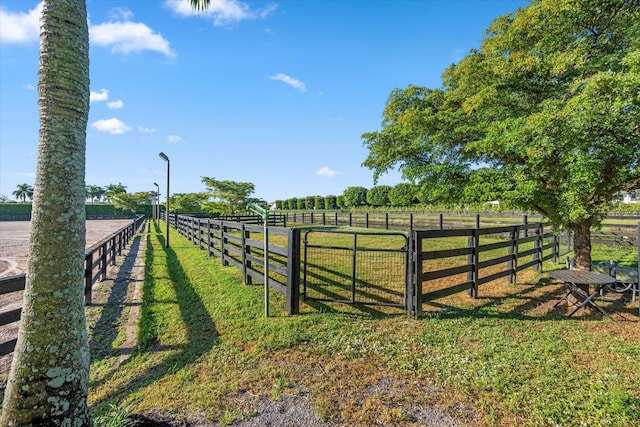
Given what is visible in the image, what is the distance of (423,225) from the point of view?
1748 centimetres

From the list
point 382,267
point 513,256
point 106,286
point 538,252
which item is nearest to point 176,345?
point 106,286

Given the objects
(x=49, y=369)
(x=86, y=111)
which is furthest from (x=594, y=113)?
(x=49, y=369)

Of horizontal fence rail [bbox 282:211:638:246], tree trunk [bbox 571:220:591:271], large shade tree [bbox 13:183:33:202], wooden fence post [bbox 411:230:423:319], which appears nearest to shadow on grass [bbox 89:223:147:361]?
wooden fence post [bbox 411:230:423:319]

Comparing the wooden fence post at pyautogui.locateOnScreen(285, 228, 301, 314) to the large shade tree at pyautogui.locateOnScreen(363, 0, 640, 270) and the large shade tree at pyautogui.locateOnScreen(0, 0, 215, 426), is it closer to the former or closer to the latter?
the large shade tree at pyautogui.locateOnScreen(0, 0, 215, 426)

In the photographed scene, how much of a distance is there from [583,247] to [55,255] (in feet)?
25.5

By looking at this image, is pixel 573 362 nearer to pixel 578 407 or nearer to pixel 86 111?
pixel 578 407

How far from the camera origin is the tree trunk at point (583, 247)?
19.1ft

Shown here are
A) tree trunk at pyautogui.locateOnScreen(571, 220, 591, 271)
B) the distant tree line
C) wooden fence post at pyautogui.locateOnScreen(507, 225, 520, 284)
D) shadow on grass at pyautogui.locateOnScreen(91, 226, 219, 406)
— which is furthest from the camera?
the distant tree line

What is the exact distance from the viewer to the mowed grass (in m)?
2.59

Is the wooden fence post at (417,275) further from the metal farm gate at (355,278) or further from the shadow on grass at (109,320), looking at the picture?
the shadow on grass at (109,320)

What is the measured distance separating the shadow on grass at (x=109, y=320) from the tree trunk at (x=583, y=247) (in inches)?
309

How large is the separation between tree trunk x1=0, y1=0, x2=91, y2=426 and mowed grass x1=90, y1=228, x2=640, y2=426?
82 cm

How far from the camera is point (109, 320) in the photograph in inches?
191

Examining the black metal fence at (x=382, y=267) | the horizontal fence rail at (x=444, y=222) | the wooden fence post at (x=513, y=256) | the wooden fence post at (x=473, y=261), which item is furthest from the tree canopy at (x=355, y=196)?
the wooden fence post at (x=473, y=261)
